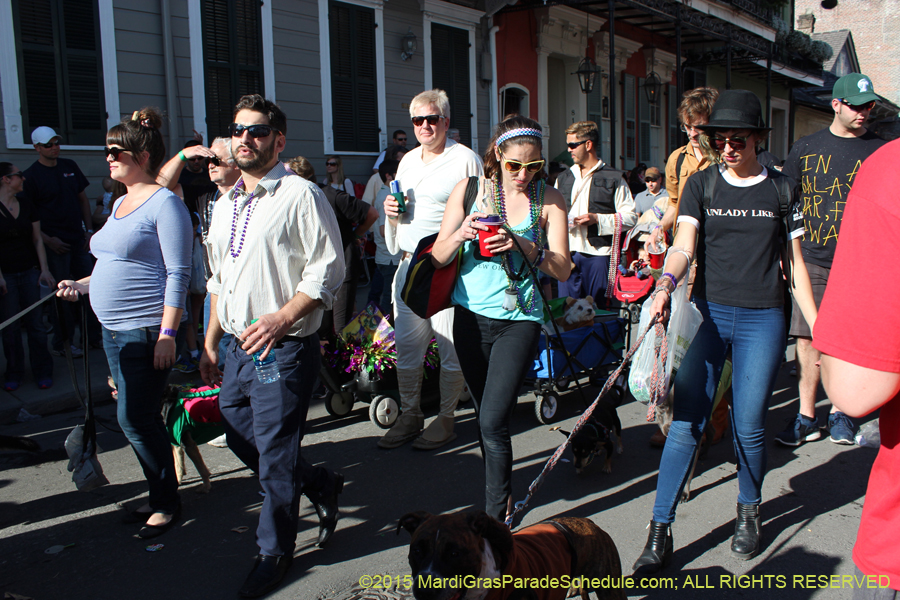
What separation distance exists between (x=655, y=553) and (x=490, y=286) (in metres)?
1.42

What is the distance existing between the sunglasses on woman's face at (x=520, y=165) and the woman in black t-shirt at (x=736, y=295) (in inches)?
29.3

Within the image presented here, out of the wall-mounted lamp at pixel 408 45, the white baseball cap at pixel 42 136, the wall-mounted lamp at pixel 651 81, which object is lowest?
the white baseball cap at pixel 42 136

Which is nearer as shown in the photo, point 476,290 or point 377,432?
point 476,290

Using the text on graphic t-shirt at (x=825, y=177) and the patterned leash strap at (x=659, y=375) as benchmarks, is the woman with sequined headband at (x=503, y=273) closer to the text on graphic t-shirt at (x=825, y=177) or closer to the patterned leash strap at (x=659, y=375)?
the patterned leash strap at (x=659, y=375)

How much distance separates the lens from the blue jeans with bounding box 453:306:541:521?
124 inches

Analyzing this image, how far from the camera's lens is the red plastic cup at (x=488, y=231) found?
2.98 m

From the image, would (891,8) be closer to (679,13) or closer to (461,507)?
(679,13)

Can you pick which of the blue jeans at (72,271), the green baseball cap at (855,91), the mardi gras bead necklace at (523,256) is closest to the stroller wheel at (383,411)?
the mardi gras bead necklace at (523,256)

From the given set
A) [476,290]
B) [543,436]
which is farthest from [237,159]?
[543,436]

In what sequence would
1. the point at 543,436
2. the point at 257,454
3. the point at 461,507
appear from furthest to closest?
1. the point at 543,436
2. the point at 461,507
3. the point at 257,454

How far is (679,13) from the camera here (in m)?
16.4

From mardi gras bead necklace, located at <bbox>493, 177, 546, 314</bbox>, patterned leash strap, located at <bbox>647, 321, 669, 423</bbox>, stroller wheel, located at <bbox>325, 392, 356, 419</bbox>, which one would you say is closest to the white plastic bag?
patterned leash strap, located at <bbox>647, 321, 669, 423</bbox>

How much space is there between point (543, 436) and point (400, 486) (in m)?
1.35

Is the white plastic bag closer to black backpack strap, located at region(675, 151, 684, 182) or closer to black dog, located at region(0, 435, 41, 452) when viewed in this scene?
black backpack strap, located at region(675, 151, 684, 182)
